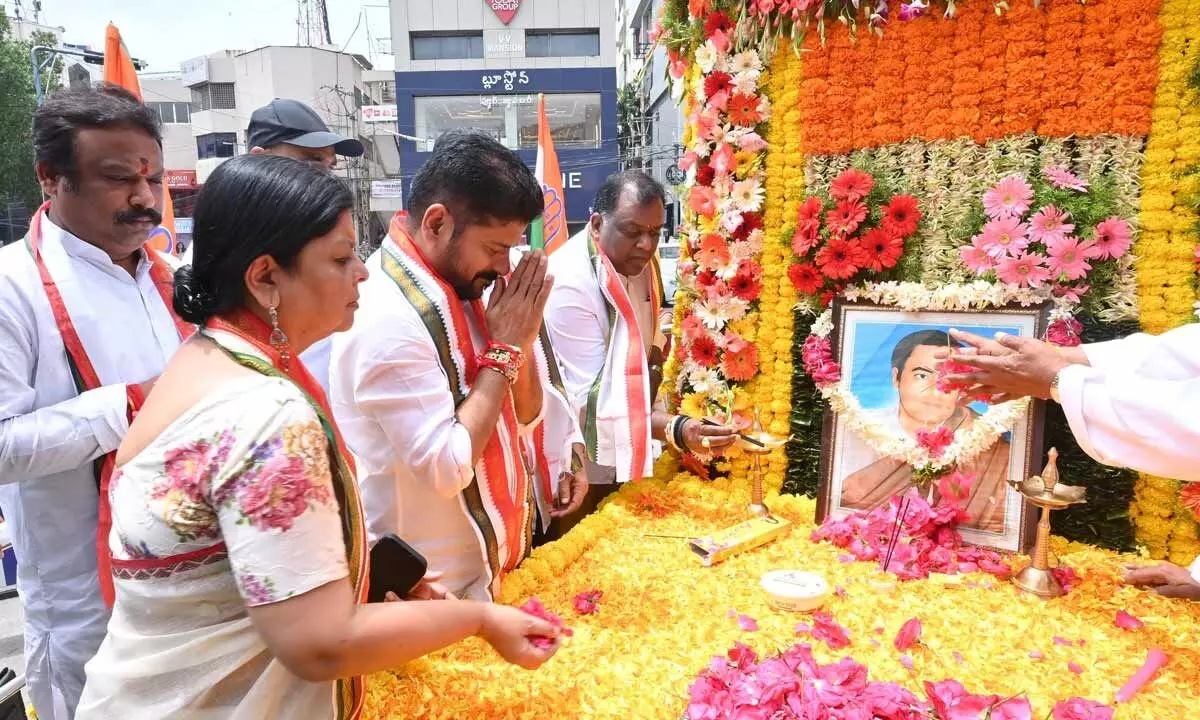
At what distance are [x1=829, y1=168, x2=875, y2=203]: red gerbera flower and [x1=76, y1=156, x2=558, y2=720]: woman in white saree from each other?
2.05 m

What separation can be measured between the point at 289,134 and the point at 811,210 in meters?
2.24

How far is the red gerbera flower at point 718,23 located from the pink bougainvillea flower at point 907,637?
94.4 inches

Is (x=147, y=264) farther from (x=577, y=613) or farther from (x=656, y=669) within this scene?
(x=656, y=669)

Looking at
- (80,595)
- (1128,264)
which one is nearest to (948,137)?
(1128,264)

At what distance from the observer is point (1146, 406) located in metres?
1.67

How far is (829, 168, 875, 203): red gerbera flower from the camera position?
8.81 feet

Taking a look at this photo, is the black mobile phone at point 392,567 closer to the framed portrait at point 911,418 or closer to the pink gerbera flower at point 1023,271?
the framed portrait at point 911,418

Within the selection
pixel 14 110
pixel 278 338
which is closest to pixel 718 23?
pixel 278 338

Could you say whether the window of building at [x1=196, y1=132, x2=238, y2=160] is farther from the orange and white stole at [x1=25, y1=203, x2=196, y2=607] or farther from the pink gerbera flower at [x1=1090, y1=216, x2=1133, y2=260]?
the pink gerbera flower at [x1=1090, y1=216, x2=1133, y2=260]

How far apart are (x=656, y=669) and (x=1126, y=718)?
40.4 inches

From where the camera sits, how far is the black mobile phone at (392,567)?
138 cm

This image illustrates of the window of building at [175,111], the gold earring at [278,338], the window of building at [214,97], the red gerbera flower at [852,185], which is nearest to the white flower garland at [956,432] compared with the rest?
the red gerbera flower at [852,185]

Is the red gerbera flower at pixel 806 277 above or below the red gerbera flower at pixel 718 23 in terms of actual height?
below

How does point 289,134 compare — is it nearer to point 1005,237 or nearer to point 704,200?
point 704,200
